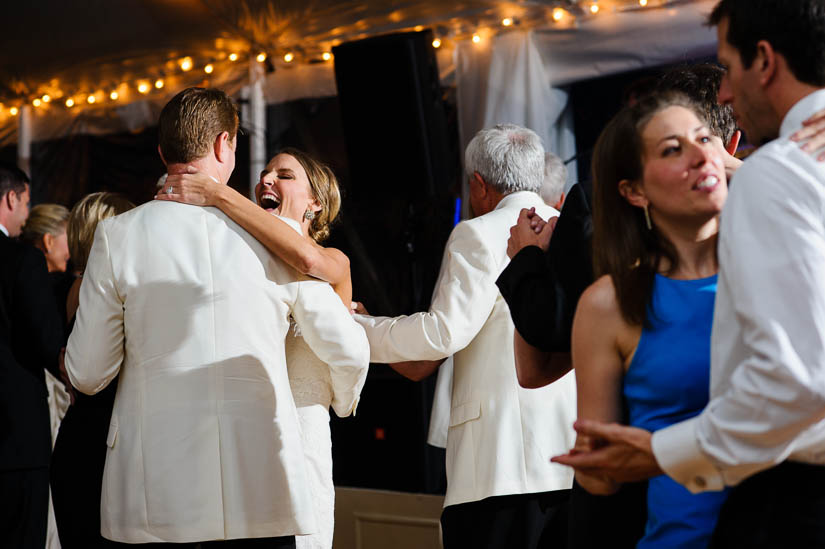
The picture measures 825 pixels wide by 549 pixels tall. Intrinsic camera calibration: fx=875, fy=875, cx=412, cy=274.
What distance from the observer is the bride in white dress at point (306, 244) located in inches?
88.1

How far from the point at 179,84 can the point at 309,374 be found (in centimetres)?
391

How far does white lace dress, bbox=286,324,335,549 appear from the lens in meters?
2.48

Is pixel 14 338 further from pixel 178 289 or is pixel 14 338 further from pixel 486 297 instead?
pixel 486 297

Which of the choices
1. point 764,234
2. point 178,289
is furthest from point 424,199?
point 764,234

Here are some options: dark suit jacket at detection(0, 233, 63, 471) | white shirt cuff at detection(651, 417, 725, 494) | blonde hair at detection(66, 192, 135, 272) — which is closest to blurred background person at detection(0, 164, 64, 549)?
dark suit jacket at detection(0, 233, 63, 471)

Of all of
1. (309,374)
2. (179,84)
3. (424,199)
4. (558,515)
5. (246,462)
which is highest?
(179,84)

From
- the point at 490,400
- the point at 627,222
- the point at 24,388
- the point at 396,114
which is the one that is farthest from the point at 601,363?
the point at 396,114

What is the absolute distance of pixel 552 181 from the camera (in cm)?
345

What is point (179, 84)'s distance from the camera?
19.3 feet

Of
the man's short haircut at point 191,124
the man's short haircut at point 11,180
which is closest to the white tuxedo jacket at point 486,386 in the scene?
the man's short haircut at point 191,124

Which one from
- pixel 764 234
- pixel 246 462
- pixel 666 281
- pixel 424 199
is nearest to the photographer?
pixel 764 234

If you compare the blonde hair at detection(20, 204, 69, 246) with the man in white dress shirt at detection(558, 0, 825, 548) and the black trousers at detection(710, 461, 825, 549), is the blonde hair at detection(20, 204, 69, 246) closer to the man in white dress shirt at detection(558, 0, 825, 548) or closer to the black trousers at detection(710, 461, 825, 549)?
the man in white dress shirt at detection(558, 0, 825, 548)

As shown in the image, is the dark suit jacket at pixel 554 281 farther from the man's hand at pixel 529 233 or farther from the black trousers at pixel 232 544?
the black trousers at pixel 232 544

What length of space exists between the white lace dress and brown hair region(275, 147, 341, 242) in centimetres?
50
